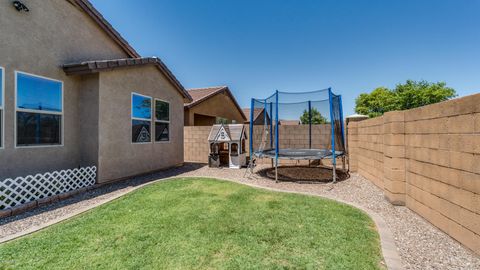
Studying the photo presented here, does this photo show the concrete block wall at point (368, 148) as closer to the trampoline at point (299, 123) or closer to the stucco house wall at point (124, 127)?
the trampoline at point (299, 123)

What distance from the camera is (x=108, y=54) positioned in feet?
27.0

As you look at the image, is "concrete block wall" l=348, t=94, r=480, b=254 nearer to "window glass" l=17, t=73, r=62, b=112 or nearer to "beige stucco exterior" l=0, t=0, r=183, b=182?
"beige stucco exterior" l=0, t=0, r=183, b=182

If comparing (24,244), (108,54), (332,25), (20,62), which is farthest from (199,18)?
(24,244)

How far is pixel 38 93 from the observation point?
18.7 feet

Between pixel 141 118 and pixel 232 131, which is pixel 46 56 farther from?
pixel 232 131

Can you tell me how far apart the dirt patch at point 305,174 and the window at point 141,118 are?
4830 millimetres

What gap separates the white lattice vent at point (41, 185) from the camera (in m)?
4.57

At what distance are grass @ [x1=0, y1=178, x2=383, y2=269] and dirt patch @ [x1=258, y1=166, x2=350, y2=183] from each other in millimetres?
2598

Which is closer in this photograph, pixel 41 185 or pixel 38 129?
pixel 41 185

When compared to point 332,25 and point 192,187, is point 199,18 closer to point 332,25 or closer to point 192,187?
point 332,25

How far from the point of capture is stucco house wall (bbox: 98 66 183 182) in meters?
6.64

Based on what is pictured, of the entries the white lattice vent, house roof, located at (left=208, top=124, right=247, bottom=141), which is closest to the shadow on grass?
the white lattice vent

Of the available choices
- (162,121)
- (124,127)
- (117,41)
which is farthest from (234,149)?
(117,41)

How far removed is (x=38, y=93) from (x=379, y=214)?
8.71 metres
